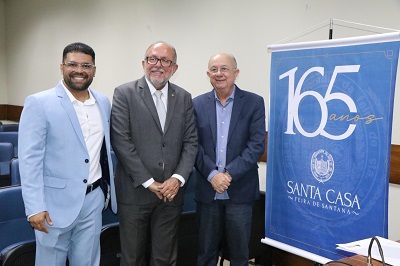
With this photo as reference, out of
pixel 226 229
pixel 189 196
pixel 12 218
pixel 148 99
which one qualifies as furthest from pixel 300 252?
pixel 12 218

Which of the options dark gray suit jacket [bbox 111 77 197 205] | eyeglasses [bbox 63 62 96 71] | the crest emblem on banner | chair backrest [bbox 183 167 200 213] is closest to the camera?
eyeglasses [bbox 63 62 96 71]

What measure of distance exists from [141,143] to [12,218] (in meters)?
0.92

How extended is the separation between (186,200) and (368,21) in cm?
196

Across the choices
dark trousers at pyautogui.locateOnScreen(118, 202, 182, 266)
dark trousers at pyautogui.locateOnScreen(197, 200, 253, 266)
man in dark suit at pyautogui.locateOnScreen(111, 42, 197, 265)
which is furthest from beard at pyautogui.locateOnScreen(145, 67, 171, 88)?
dark trousers at pyautogui.locateOnScreen(197, 200, 253, 266)

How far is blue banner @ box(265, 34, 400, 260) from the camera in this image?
94.0 inches

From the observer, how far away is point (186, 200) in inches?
131

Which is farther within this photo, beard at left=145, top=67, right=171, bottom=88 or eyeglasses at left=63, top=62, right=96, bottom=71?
beard at left=145, top=67, right=171, bottom=88

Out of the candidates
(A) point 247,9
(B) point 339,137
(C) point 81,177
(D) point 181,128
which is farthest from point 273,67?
(C) point 81,177

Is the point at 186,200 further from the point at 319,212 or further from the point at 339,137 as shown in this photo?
the point at 339,137

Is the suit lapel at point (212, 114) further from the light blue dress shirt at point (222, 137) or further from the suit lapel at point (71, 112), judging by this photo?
the suit lapel at point (71, 112)

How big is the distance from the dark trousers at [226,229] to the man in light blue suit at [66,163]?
0.74m

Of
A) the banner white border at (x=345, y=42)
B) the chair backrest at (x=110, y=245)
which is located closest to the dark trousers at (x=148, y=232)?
the chair backrest at (x=110, y=245)

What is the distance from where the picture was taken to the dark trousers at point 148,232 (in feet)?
7.84

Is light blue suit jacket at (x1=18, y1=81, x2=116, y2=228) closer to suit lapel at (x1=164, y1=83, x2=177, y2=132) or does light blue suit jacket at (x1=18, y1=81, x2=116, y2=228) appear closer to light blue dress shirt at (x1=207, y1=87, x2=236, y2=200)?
suit lapel at (x1=164, y1=83, x2=177, y2=132)
